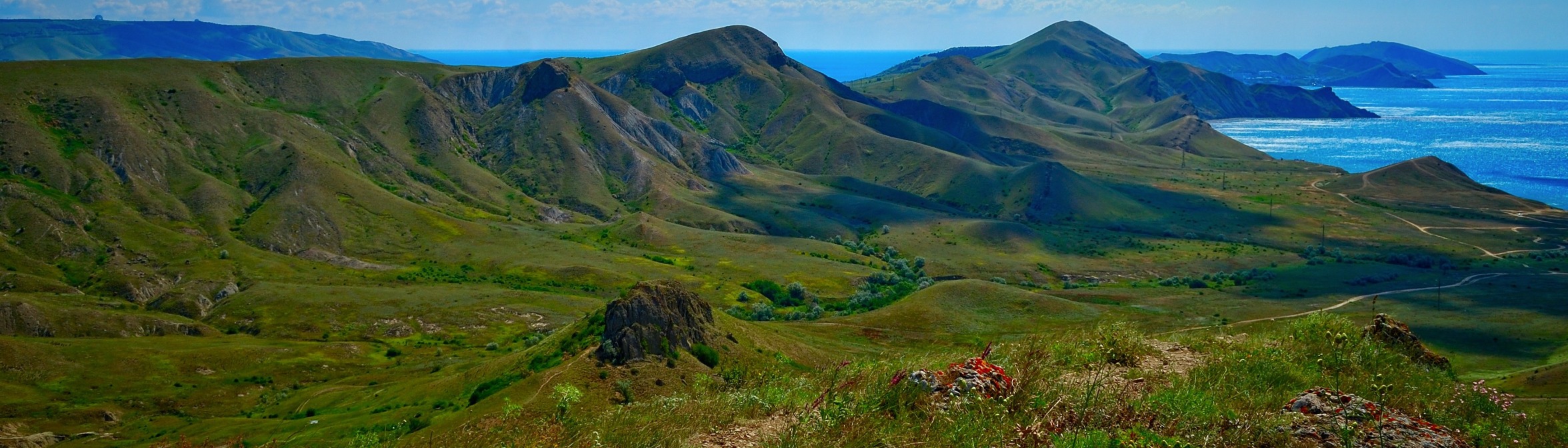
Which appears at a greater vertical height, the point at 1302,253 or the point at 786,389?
the point at 786,389

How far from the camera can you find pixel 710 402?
Answer: 70.9 feet

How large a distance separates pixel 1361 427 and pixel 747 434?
37.3ft

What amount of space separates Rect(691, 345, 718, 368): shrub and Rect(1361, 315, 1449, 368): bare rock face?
1247 inches

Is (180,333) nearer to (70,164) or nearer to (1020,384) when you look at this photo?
(70,164)

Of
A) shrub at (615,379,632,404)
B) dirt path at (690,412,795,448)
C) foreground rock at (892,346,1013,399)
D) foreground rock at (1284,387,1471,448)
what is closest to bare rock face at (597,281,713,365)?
shrub at (615,379,632,404)

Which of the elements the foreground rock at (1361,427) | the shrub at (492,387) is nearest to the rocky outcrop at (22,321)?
the shrub at (492,387)

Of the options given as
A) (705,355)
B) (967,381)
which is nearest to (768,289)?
(705,355)

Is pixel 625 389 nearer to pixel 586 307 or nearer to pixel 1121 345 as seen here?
pixel 1121 345

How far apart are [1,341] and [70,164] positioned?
70791 mm

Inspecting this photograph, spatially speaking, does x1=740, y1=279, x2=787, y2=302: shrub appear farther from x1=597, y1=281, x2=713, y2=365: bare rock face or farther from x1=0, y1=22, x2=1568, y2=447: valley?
x1=597, y1=281, x2=713, y2=365: bare rock face

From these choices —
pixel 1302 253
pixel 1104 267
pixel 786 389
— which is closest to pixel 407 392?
pixel 786 389

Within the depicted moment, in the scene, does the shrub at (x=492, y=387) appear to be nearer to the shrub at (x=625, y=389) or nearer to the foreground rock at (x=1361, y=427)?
the shrub at (x=625, y=389)

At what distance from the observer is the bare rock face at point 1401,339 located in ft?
85.1

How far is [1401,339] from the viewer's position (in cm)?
2719
